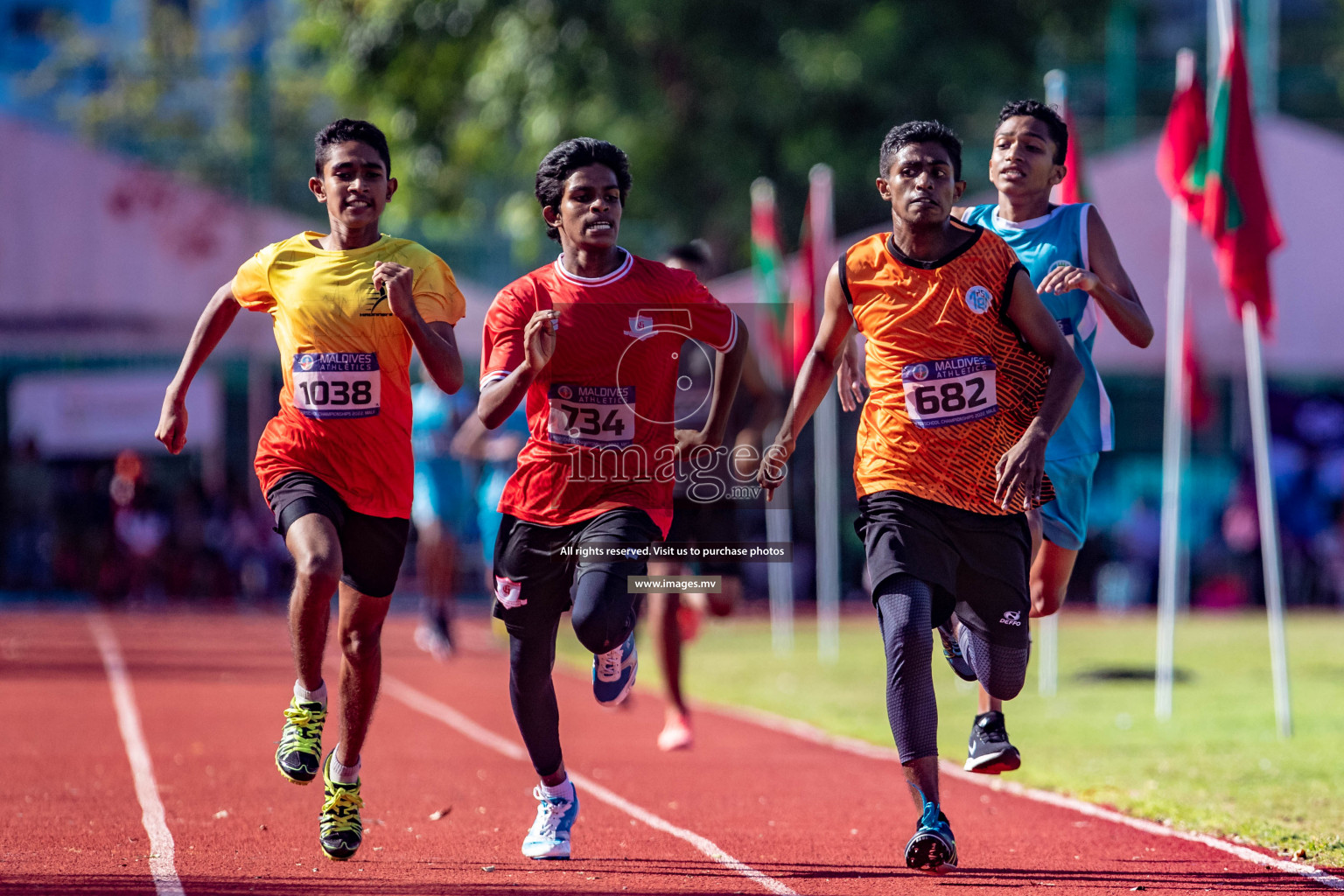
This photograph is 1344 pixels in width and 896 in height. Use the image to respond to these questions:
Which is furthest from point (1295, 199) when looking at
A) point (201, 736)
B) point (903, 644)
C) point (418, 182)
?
point (903, 644)

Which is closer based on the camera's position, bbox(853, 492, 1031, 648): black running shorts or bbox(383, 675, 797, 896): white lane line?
bbox(853, 492, 1031, 648): black running shorts

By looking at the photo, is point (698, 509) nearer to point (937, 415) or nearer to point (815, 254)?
point (937, 415)

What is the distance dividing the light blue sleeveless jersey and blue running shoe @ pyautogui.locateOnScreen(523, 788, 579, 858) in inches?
84.7

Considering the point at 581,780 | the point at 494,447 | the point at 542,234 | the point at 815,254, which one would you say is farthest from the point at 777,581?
the point at 581,780

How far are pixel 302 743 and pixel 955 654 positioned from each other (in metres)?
2.31

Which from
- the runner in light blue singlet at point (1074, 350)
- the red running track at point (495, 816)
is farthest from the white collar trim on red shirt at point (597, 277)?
the red running track at point (495, 816)

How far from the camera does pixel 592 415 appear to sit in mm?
5809

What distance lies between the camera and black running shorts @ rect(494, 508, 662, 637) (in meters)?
5.80

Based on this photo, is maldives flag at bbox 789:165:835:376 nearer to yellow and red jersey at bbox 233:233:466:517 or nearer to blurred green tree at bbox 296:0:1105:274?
blurred green tree at bbox 296:0:1105:274

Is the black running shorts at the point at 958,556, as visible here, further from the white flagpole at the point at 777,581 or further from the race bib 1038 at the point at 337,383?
the white flagpole at the point at 777,581

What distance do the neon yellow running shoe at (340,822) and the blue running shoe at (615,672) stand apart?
887 mm

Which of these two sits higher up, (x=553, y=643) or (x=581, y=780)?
(x=553, y=643)

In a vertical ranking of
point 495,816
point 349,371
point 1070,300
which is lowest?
point 495,816

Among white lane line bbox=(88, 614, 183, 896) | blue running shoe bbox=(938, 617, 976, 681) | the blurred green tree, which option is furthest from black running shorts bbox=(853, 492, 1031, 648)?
the blurred green tree
